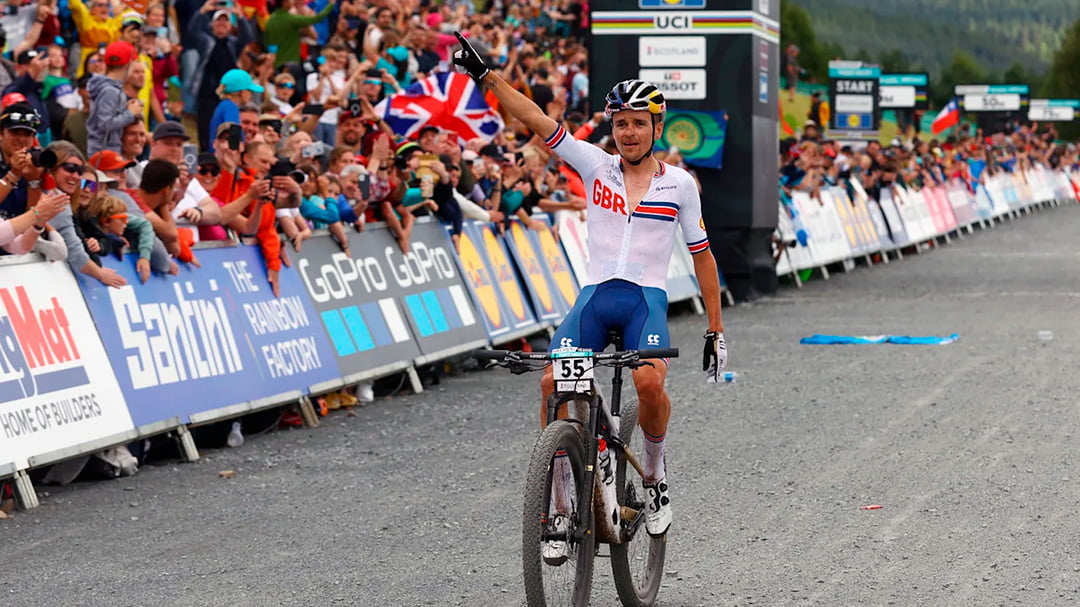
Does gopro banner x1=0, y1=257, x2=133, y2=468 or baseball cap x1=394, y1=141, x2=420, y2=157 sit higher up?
baseball cap x1=394, y1=141, x2=420, y2=157

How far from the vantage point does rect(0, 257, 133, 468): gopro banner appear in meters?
9.79

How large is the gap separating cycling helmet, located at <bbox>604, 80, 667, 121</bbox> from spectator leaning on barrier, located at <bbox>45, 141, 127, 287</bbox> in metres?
4.36

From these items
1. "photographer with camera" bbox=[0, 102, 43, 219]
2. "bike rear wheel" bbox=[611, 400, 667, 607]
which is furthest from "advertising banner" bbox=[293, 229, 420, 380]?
"bike rear wheel" bbox=[611, 400, 667, 607]

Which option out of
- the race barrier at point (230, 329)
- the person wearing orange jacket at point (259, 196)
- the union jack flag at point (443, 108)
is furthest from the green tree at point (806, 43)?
the person wearing orange jacket at point (259, 196)

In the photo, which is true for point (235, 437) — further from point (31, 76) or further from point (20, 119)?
point (31, 76)

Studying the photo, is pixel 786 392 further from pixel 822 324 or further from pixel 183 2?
pixel 183 2

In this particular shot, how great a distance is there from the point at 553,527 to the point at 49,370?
4838mm

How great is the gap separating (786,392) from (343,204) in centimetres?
393

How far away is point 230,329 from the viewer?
1221 centimetres

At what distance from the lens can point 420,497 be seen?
9781 millimetres

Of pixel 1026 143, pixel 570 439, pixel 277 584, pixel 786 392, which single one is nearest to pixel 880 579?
pixel 570 439

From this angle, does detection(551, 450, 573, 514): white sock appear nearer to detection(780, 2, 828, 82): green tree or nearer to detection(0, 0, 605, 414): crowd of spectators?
detection(0, 0, 605, 414): crowd of spectators

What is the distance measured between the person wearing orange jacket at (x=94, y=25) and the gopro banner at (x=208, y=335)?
5.84 meters

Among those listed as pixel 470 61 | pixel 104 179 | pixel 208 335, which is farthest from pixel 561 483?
pixel 104 179
